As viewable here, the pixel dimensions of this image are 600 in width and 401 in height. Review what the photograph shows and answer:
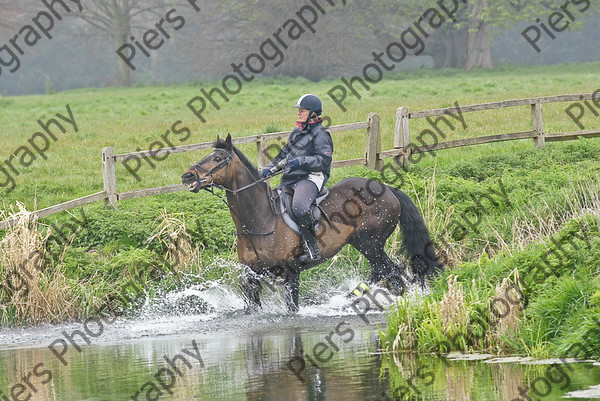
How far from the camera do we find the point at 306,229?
13930 mm

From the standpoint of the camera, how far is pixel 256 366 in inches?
399

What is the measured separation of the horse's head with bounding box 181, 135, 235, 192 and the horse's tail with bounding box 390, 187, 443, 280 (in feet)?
9.49

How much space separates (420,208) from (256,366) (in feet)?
24.4

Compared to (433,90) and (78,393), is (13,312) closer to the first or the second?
(78,393)

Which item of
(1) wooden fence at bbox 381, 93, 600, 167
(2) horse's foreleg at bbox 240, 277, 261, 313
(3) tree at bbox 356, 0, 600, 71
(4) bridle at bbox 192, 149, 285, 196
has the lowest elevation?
(2) horse's foreleg at bbox 240, 277, 261, 313

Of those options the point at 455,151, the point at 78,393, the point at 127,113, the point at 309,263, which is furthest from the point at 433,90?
the point at 78,393

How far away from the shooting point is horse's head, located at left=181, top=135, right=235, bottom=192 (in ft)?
42.0

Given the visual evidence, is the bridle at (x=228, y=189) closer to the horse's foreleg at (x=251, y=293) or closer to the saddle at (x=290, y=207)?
the saddle at (x=290, y=207)

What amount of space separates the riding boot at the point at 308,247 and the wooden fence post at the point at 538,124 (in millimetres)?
9498

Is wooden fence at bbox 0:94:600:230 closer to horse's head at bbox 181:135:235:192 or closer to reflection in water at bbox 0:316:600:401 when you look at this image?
horse's head at bbox 181:135:235:192

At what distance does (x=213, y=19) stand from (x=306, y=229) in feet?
141

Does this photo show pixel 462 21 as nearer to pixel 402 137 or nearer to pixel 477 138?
pixel 477 138

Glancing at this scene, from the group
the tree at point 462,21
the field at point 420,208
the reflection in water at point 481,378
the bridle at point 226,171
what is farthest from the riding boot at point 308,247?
the tree at point 462,21

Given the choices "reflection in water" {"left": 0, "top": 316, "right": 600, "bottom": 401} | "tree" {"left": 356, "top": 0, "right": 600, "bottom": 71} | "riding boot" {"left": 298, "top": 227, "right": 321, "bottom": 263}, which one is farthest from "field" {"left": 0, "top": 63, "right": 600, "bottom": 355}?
"tree" {"left": 356, "top": 0, "right": 600, "bottom": 71}
